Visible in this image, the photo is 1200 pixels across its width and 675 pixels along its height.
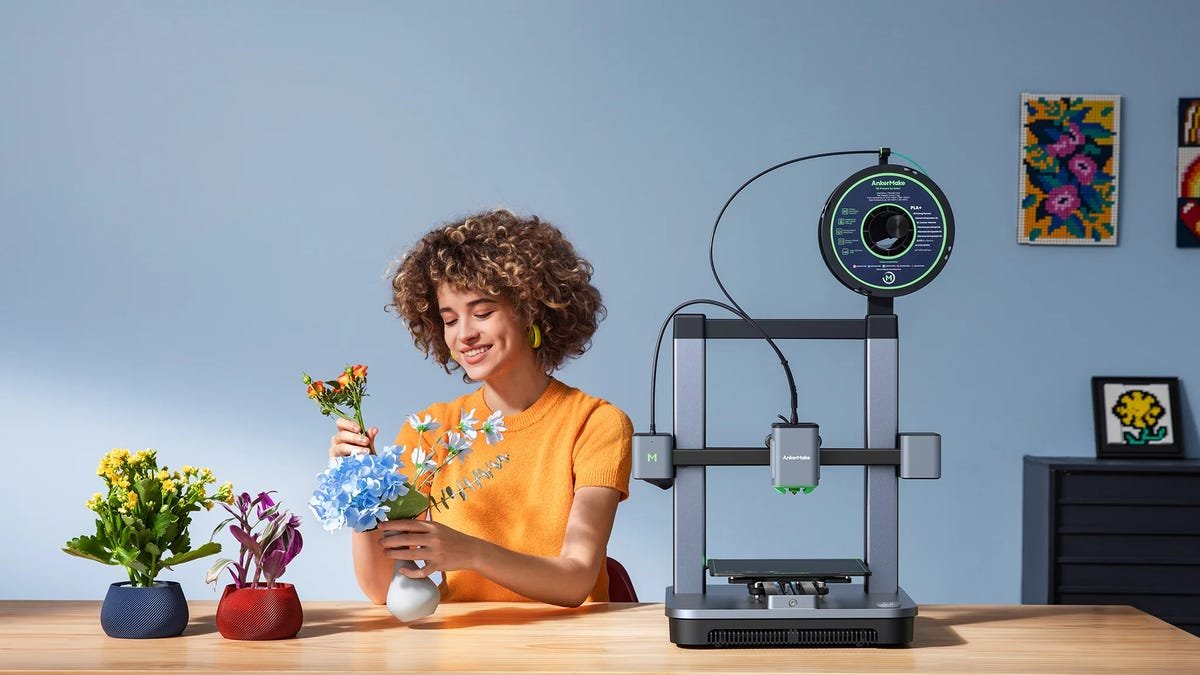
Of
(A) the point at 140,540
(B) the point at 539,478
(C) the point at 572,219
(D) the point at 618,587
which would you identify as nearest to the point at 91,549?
(A) the point at 140,540

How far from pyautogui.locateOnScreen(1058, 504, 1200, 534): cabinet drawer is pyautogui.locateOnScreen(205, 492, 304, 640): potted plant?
109 inches

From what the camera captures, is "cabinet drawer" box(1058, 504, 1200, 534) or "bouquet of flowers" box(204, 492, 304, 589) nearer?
"bouquet of flowers" box(204, 492, 304, 589)

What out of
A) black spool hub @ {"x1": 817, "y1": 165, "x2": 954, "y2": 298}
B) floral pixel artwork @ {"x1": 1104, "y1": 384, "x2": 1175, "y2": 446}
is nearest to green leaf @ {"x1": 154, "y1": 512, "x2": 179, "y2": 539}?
black spool hub @ {"x1": 817, "y1": 165, "x2": 954, "y2": 298}

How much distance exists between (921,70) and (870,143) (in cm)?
30

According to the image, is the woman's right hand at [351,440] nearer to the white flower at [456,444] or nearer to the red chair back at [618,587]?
the white flower at [456,444]

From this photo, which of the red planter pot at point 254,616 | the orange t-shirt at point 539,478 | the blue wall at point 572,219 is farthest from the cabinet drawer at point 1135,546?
the red planter pot at point 254,616

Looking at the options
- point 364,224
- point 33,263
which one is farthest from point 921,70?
point 33,263

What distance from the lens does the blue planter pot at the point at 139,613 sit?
1667 millimetres

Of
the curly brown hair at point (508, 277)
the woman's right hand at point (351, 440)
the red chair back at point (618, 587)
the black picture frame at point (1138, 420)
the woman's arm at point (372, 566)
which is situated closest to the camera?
the woman's right hand at point (351, 440)

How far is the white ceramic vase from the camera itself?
173 cm

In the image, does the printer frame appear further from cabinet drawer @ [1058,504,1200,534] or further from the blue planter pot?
cabinet drawer @ [1058,504,1200,534]

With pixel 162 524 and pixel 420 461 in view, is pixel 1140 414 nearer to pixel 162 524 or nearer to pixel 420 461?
pixel 420 461

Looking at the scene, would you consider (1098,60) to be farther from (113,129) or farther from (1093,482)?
(113,129)

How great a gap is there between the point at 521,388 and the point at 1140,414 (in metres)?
2.52
